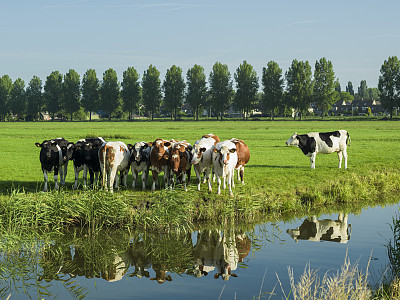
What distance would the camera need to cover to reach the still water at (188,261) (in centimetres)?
1091

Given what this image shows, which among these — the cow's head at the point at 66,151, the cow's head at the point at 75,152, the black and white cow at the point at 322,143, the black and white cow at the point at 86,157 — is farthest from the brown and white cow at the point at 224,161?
the black and white cow at the point at 322,143

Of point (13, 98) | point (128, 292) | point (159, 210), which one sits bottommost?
point (128, 292)

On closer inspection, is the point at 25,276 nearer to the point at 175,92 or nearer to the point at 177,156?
the point at 177,156

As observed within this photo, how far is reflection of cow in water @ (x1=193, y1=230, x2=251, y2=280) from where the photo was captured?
12377 millimetres

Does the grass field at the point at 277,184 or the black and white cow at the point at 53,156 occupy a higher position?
the black and white cow at the point at 53,156

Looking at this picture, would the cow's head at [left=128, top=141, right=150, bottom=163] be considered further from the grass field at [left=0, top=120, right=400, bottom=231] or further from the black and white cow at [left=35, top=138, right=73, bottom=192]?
the black and white cow at [left=35, top=138, right=73, bottom=192]

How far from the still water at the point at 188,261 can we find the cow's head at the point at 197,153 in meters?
2.92

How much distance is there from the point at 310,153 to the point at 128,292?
18.0 m

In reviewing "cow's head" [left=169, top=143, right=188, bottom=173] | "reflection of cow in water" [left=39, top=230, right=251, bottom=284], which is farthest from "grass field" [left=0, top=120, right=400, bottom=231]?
"reflection of cow in water" [left=39, top=230, right=251, bottom=284]

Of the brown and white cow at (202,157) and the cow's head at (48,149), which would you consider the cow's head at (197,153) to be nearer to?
Answer: the brown and white cow at (202,157)

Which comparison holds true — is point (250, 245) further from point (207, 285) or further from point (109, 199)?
point (109, 199)

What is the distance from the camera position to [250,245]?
1440 cm

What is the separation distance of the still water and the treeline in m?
119

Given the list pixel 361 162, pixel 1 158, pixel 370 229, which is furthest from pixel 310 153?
pixel 1 158
